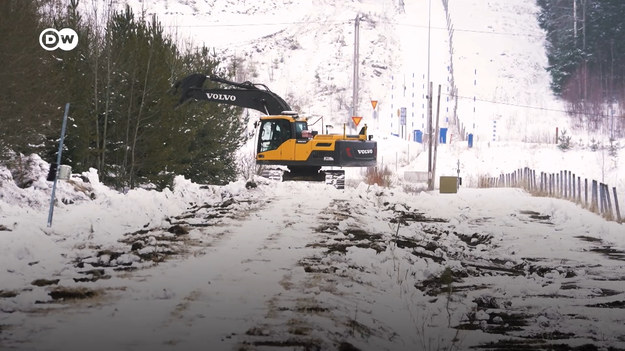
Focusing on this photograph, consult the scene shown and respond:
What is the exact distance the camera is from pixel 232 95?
29.7 m

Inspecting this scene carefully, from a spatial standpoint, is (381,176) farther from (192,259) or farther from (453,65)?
(453,65)

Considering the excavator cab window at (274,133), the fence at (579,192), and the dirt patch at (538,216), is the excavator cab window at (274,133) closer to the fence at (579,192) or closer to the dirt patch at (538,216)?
the dirt patch at (538,216)

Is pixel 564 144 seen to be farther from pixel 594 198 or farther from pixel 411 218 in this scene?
pixel 411 218

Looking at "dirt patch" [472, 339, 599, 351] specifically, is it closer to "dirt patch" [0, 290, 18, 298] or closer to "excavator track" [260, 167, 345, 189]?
"dirt patch" [0, 290, 18, 298]

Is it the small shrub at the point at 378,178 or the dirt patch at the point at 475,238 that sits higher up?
the small shrub at the point at 378,178

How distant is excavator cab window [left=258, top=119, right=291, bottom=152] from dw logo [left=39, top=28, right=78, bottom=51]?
10.8 metres

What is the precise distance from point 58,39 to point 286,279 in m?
13.5

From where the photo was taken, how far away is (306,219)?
57.8 feet

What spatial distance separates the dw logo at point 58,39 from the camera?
61.3 ft

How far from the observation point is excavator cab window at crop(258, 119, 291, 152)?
3123cm

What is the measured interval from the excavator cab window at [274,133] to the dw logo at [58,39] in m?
10.8

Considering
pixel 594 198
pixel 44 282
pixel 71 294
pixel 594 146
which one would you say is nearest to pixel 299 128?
pixel 594 198

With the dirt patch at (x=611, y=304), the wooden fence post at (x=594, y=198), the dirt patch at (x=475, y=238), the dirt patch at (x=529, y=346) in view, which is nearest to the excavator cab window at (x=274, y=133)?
the wooden fence post at (x=594, y=198)

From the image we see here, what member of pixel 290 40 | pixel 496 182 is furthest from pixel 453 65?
pixel 496 182
